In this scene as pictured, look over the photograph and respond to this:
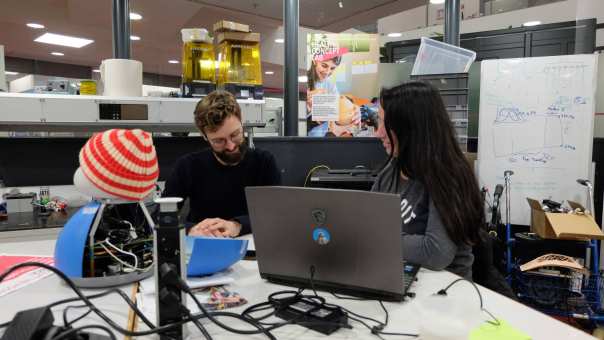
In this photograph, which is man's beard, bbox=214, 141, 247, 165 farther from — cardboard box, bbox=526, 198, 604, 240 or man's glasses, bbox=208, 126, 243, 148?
cardboard box, bbox=526, 198, 604, 240

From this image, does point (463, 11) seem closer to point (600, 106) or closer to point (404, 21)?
point (404, 21)

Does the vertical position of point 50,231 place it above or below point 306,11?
below

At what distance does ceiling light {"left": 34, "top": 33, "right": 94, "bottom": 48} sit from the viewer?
5.51 metres

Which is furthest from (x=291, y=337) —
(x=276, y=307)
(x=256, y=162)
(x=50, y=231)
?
(x=50, y=231)

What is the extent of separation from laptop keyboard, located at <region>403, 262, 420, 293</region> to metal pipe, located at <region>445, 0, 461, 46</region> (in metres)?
2.85

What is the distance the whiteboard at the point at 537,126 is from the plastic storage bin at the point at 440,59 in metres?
0.19

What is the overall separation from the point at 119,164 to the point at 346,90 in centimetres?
238

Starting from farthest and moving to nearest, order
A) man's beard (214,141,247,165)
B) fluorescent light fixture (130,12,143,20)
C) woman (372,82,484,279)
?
fluorescent light fixture (130,12,143,20) < man's beard (214,141,247,165) < woman (372,82,484,279)

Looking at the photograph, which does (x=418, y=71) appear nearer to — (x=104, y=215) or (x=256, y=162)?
(x=256, y=162)

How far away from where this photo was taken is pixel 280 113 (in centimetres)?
334

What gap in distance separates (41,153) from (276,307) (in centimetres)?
223

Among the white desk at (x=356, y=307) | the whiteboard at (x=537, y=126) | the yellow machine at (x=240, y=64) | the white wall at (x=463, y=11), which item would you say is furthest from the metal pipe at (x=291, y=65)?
the white wall at (x=463, y=11)

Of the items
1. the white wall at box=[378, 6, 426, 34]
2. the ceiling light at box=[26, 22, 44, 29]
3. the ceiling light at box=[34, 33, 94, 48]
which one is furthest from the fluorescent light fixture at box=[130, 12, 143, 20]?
the white wall at box=[378, 6, 426, 34]

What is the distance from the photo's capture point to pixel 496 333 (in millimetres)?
791
